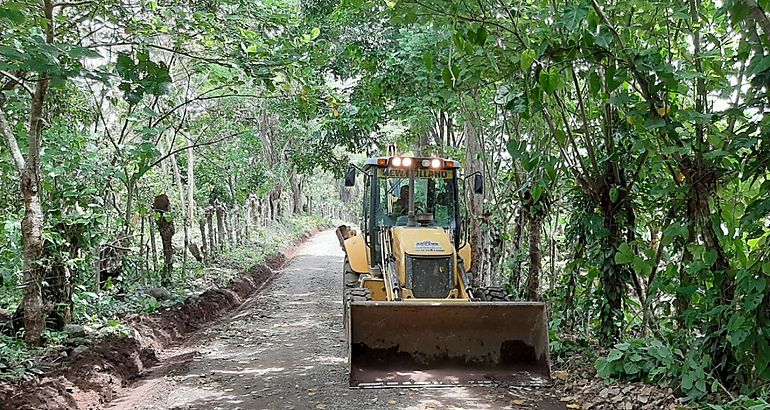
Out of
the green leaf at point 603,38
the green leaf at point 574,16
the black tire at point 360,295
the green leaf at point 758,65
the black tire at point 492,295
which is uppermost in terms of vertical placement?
the green leaf at point 574,16

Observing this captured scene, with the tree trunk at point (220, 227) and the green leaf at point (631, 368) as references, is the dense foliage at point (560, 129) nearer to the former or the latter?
the green leaf at point (631, 368)

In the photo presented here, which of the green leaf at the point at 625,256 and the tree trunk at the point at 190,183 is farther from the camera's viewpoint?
the tree trunk at the point at 190,183

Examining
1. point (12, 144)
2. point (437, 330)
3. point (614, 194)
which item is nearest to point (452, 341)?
point (437, 330)

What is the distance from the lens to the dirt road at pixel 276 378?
18.8 ft

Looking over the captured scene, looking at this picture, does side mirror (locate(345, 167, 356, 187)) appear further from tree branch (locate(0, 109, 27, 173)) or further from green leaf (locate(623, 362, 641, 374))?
green leaf (locate(623, 362, 641, 374))

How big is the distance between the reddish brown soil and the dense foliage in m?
0.98

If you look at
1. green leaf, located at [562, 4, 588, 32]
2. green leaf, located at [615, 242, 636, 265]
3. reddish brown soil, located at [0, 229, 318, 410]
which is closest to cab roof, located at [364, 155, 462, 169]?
green leaf, located at [615, 242, 636, 265]

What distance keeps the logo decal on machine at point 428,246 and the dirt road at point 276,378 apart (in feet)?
5.15

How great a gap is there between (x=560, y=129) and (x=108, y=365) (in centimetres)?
519

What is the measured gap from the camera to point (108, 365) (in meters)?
6.49

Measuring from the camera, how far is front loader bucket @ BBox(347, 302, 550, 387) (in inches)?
240

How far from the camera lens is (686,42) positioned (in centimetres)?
633

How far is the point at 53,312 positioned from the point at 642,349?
238 inches

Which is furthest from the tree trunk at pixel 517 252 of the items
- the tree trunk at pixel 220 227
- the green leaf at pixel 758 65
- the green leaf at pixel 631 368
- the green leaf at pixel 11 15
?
the tree trunk at pixel 220 227
